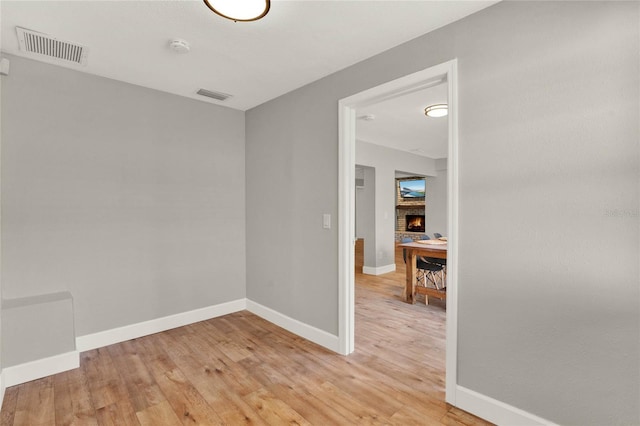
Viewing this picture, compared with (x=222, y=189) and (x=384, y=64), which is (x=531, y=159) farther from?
(x=222, y=189)

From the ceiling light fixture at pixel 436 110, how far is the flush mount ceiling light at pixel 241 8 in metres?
2.76

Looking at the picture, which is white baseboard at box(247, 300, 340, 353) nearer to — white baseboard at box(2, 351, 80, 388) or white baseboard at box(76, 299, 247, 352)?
white baseboard at box(76, 299, 247, 352)

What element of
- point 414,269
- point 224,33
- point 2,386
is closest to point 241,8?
point 224,33

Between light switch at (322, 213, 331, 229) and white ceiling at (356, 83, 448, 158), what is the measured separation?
1210 millimetres

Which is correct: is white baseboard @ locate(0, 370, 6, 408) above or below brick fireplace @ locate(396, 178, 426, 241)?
below

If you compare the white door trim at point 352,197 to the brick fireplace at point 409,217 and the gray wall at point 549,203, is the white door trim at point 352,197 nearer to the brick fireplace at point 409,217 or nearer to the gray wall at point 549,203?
the gray wall at point 549,203

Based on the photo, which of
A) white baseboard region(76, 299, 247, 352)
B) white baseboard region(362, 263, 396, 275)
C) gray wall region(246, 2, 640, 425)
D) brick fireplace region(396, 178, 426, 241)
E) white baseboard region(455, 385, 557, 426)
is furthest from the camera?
brick fireplace region(396, 178, 426, 241)

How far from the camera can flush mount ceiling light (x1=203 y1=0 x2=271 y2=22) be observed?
5.49 feet

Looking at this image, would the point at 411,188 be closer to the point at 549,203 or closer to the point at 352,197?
the point at 352,197

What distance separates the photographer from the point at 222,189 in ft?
12.6

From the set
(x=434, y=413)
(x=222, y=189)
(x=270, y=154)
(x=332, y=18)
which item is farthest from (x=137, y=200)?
(x=434, y=413)

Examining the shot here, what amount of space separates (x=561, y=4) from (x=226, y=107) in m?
3.27

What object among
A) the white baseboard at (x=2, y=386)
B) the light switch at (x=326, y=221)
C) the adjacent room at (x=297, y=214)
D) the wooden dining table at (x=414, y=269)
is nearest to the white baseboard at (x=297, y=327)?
the adjacent room at (x=297, y=214)

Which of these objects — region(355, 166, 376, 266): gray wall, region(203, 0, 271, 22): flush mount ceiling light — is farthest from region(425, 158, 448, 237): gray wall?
region(203, 0, 271, 22): flush mount ceiling light
